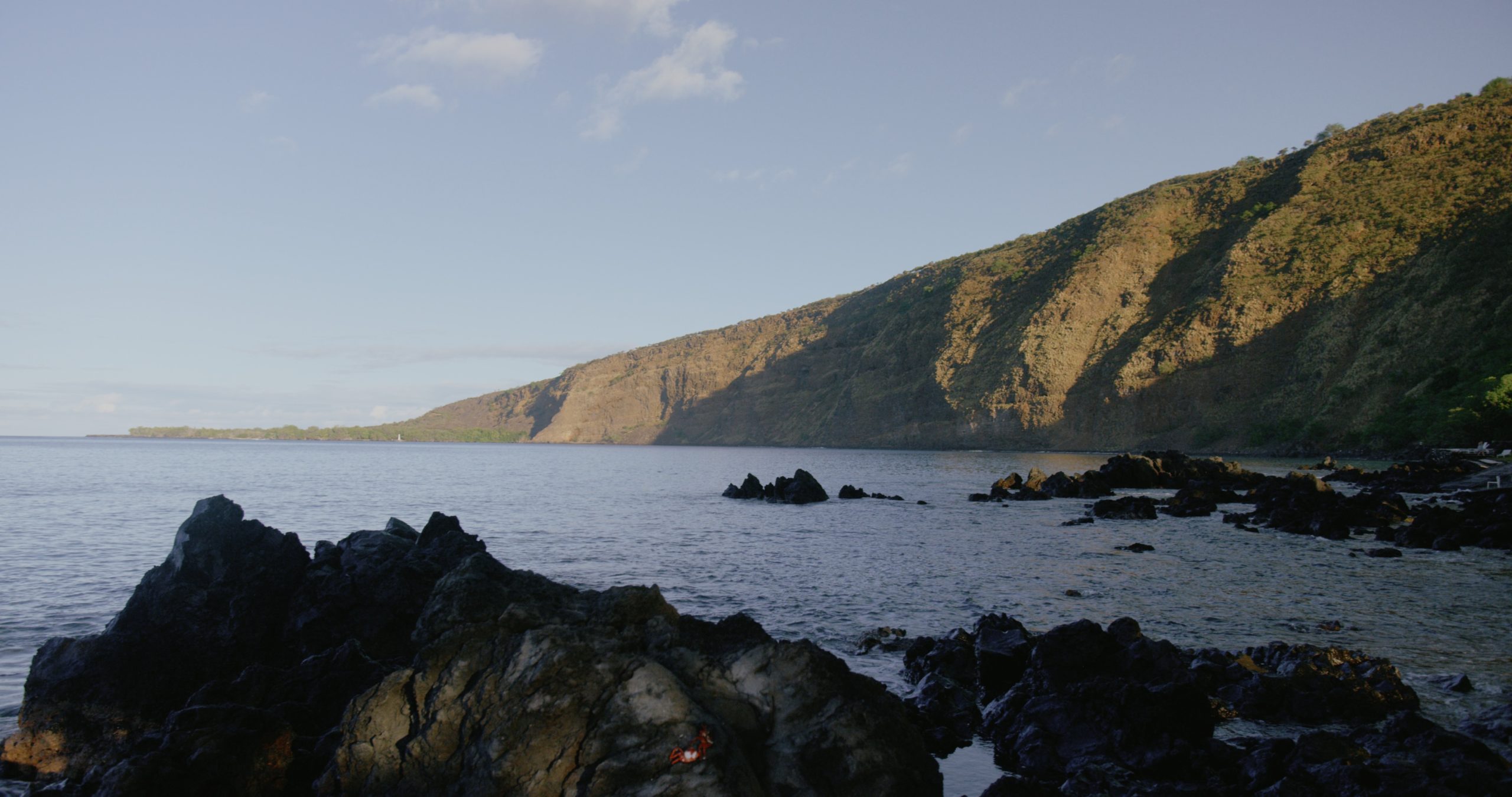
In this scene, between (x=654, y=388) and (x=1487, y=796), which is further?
(x=654, y=388)

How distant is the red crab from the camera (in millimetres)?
5000

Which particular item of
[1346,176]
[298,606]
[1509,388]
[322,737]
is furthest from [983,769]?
[1346,176]

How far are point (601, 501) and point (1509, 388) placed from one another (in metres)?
53.0

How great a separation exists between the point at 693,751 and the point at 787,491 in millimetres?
37653

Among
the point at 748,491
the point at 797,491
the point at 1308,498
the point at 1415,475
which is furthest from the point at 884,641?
the point at 1415,475

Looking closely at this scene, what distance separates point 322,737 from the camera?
6.98 m

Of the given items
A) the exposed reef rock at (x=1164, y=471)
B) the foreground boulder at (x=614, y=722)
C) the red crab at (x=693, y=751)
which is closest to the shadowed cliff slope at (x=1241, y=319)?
→ the exposed reef rock at (x=1164, y=471)

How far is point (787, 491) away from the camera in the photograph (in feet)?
140

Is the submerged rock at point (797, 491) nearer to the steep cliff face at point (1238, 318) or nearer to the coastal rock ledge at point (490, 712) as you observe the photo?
the coastal rock ledge at point (490, 712)

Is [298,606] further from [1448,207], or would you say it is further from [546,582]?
[1448,207]

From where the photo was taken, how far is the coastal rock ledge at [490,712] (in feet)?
17.3

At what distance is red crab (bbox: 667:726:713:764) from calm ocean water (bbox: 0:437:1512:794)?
2.94 metres

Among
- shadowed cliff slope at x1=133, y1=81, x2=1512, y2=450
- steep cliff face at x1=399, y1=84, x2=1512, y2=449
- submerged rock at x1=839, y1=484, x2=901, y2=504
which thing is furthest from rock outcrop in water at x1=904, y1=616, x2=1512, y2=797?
steep cliff face at x1=399, y1=84, x2=1512, y2=449

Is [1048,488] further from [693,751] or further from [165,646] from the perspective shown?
[693,751]
